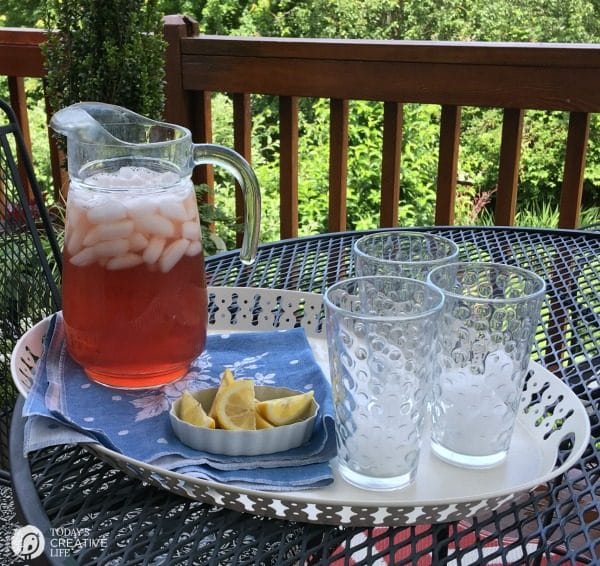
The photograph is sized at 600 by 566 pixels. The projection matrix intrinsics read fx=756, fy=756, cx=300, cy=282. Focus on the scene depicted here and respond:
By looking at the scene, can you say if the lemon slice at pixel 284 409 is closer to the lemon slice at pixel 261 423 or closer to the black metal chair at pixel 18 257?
the lemon slice at pixel 261 423

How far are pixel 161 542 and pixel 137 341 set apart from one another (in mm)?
222

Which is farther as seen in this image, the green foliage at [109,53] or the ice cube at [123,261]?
the green foliage at [109,53]

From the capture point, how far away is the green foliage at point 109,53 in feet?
6.73

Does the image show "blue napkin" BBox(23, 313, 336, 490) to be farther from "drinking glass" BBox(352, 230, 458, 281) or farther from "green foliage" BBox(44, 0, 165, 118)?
"green foliage" BBox(44, 0, 165, 118)

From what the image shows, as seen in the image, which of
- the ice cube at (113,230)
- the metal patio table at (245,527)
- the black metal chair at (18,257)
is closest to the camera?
the metal patio table at (245,527)

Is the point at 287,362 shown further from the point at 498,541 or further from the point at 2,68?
the point at 2,68

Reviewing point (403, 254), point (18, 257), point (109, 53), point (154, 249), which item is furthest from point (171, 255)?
point (109, 53)

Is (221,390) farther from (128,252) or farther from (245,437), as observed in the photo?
(128,252)

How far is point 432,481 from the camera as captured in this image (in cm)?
59

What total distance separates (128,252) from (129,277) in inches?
0.9

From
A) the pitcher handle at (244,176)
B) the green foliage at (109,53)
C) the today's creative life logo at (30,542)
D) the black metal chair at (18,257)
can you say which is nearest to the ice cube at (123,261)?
the pitcher handle at (244,176)

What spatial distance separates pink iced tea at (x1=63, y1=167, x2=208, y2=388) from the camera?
684mm

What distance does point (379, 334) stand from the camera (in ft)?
1.79

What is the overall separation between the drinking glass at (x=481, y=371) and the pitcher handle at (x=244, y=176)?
0.82 ft
